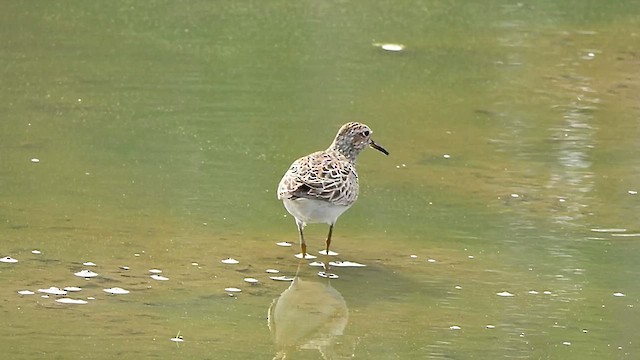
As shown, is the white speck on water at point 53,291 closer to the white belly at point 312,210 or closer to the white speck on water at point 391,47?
the white belly at point 312,210

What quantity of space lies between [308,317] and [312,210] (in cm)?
108

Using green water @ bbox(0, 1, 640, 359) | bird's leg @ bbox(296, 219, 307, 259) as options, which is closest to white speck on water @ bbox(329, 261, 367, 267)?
green water @ bbox(0, 1, 640, 359)

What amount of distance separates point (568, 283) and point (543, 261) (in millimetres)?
430

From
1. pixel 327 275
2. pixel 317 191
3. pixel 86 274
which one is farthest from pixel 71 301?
pixel 317 191

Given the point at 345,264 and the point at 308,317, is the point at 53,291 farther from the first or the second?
the point at 345,264

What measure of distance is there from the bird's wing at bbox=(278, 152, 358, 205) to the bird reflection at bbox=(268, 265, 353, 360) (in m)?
0.51

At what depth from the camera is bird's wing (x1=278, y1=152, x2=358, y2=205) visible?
9047mm

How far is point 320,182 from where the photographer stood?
9.14 metres

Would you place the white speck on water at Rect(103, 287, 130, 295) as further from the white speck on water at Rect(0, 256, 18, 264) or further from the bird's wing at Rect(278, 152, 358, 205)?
the bird's wing at Rect(278, 152, 358, 205)

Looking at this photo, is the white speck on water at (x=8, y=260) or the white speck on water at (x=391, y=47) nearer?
the white speck on water at (x=8, y=260)

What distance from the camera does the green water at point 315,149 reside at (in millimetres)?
7918

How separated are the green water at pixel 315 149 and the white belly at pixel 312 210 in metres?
0.29

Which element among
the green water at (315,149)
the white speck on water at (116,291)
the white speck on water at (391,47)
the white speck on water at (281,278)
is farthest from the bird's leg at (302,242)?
the white speck on water at (391,47)

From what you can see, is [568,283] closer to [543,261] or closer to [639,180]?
[543,261]
